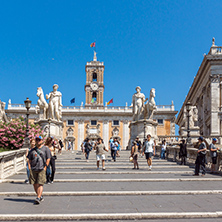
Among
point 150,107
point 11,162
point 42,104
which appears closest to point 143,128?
point 150,107

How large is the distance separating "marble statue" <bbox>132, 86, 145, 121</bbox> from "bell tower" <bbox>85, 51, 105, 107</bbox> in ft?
171

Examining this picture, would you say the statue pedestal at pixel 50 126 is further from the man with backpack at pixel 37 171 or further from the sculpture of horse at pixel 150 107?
the man with backpack at pixel 37 171

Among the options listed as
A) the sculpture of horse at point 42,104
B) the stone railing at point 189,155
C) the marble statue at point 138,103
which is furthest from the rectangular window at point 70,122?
the stone railing at point 189,155

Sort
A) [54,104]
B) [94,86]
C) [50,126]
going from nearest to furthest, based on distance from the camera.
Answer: [50,126], [54,104], [94,86]

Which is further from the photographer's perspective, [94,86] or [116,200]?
[94,86]

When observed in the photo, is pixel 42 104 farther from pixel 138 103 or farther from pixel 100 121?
pixel 100 121

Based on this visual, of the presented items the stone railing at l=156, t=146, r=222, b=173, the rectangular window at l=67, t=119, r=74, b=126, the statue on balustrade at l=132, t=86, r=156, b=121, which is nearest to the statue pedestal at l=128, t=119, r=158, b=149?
the statue on balustrade at l=132, t=86, r=156, b=121

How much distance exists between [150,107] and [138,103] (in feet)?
5.34

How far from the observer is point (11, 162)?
12727mm

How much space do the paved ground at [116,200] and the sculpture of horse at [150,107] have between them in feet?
51.7

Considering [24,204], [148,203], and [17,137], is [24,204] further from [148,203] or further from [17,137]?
[17,137]

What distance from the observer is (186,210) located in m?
6.58

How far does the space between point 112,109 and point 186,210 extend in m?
65.1

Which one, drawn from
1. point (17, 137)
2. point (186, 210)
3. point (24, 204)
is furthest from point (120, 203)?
point (17, 137)
